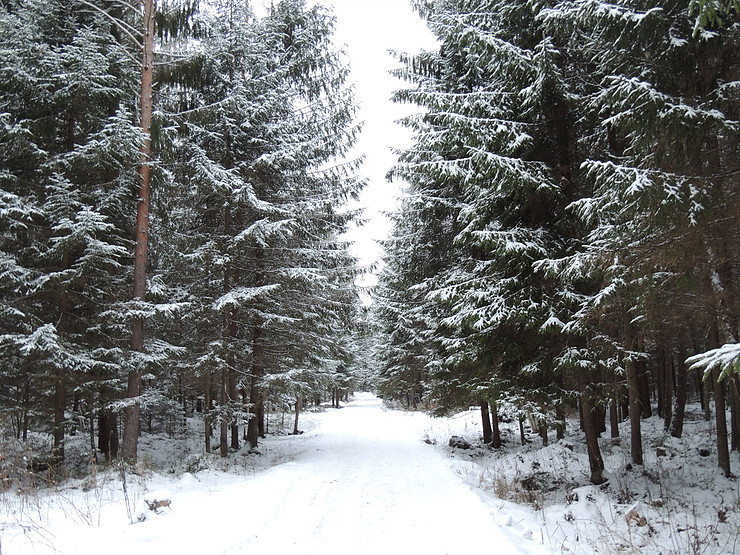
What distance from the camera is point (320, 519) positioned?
5910 mm

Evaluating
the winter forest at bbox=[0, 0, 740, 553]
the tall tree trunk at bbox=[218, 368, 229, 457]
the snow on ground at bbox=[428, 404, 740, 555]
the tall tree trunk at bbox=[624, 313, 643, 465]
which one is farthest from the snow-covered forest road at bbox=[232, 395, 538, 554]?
A: the tall tree trunk at bbox=[624, 313, 643, 465]

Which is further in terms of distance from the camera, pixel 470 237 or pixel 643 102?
pixel 470 237

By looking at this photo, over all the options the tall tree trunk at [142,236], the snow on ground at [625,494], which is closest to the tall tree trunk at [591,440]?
the snow on ground at [625,494]

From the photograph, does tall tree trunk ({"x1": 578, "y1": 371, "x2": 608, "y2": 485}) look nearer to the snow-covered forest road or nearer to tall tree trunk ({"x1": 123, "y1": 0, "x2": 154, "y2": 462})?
the snow-covered forest road

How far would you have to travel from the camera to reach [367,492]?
762 centimetres

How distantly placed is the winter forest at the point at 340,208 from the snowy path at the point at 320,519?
73.0 inches

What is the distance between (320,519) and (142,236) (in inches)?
295

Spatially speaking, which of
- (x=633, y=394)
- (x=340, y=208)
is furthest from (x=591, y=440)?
(x=340, y=208)

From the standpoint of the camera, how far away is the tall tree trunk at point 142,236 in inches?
353

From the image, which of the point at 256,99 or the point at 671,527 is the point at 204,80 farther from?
the point at 671,527

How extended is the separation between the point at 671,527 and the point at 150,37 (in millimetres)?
13890

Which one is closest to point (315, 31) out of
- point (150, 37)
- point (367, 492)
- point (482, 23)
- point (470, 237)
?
point (150, 37)

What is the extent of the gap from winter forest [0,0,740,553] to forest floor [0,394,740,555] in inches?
22.4

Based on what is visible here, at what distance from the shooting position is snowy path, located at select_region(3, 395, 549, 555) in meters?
4.70
